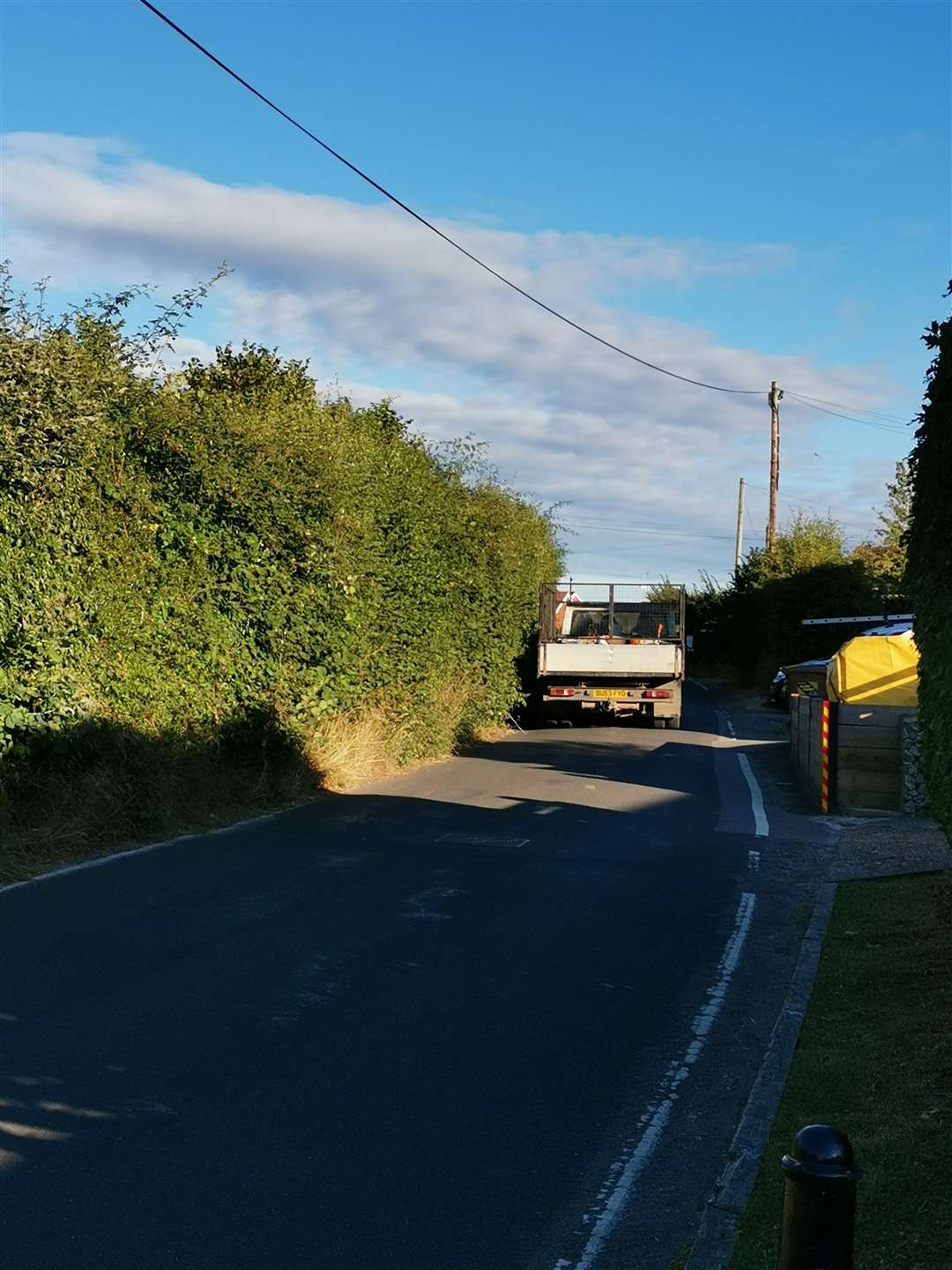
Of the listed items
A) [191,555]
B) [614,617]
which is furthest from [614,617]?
[191,555]

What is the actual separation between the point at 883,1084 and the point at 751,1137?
39.2 inches

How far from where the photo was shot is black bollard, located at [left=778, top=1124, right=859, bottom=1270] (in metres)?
2.69

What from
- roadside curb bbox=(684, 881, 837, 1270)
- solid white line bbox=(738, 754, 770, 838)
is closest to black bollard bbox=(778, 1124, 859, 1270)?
roadside curb bbox=(684, 881, 837, 1270)

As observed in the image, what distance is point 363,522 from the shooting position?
16781mm

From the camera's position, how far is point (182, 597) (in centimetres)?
1339

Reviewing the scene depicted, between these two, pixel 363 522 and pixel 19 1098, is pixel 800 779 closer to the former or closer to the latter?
pixel 363 522

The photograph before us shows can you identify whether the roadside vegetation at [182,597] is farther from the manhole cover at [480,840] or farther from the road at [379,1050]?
the manhole cover at [480,840]

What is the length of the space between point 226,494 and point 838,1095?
9.74m

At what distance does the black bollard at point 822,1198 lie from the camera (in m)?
2.69

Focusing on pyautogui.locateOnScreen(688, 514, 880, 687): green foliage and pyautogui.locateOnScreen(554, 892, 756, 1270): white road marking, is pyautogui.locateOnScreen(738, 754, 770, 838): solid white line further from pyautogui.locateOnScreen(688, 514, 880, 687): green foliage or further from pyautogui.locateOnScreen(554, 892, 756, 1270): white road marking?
pyautogui.locateOnScreen(688, 514, 880, 687): green foliage

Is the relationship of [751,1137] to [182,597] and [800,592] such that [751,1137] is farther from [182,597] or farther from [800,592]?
[800,592]

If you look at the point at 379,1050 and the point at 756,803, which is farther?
the point at 756,803

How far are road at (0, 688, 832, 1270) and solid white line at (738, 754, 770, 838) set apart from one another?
6.88ft

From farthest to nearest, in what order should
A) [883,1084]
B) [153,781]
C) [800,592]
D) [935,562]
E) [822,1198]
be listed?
[800,592] → [153,781] → [935,562] → [883,1084] → [822,1198]
